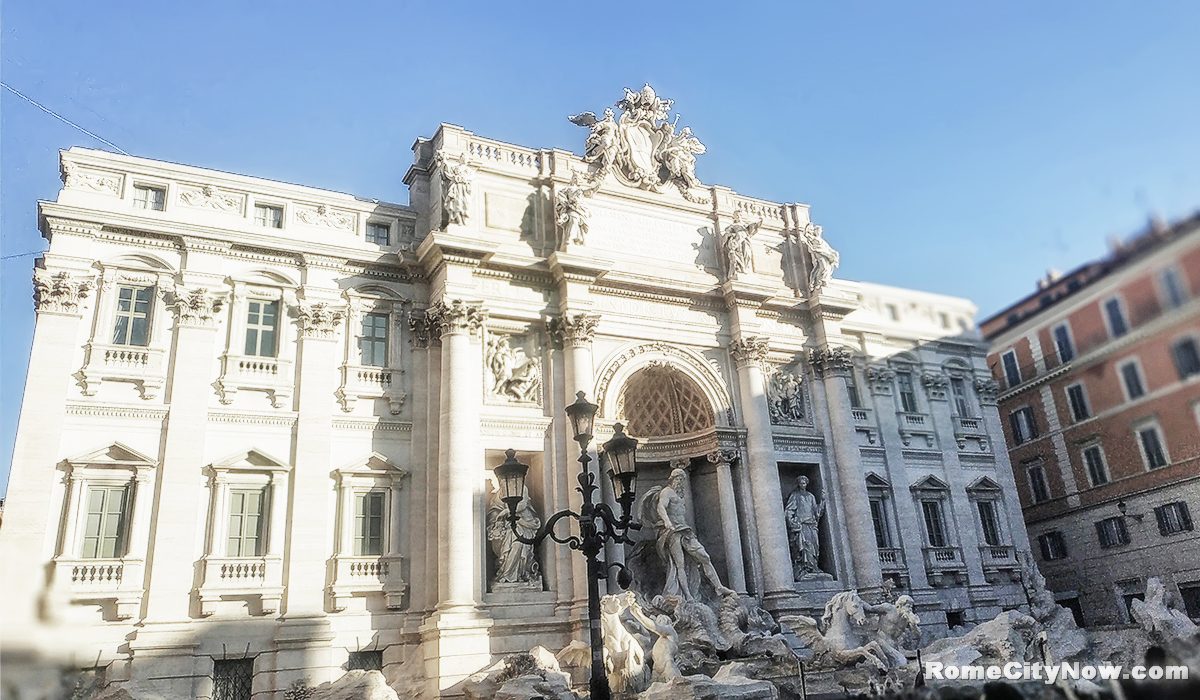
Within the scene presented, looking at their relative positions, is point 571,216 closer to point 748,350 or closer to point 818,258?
point 748,350

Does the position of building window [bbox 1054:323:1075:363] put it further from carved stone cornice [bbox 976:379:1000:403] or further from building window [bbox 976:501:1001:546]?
carved stone cornice [bbox 976:379:1000:403]

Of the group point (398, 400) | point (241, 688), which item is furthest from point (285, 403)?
point (241, 688)

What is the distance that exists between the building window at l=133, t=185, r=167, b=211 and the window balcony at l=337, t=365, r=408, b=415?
5328 mm

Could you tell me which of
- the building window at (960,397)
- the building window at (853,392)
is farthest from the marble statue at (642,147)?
the building window at (960,397)

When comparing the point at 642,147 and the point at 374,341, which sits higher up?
the point at 642,147

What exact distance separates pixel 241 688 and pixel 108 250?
936 cm

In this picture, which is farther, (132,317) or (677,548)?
(677,548)

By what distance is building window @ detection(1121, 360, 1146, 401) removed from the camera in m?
4.02

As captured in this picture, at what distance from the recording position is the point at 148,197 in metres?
18.7

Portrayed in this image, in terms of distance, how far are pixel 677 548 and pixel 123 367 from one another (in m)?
12.7

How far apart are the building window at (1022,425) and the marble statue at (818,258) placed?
7.82m

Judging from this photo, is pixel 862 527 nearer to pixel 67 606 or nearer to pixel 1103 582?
pixel 1103 582

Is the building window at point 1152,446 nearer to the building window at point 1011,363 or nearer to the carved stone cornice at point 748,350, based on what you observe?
the building window at point 1011,363

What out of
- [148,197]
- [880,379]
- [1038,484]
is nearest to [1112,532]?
[1038,484]
